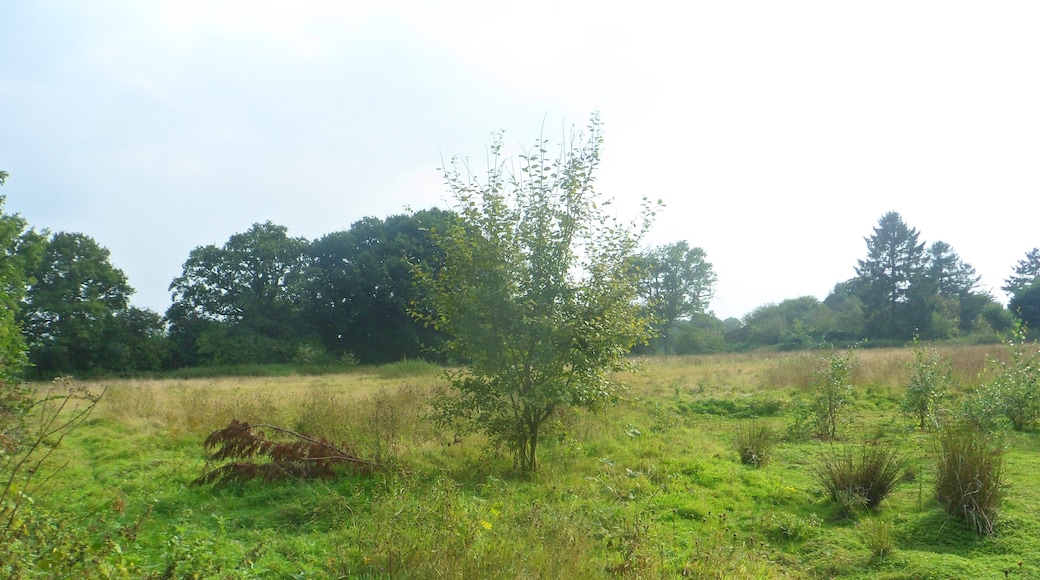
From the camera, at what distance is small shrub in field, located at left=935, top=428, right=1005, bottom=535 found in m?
5.68

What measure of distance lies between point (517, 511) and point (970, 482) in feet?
14.2

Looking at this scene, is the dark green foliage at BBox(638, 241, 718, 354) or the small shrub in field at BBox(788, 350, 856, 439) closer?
the small shrub in field at BBox(788, 350, 856, 439)

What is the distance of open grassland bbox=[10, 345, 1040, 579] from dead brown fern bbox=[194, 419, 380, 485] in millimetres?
152

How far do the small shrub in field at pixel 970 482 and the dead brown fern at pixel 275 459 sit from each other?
6.23m

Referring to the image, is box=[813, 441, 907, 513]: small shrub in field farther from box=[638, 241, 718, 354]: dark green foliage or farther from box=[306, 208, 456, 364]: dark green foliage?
box=[638, 241, 718, 354]: dark green foliage

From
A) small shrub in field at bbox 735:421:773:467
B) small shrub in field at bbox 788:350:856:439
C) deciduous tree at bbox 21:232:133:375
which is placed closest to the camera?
small shrub in field at bbox 735:421:773:467

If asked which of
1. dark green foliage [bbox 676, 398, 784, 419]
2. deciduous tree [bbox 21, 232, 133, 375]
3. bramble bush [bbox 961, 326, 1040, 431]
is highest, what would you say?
deciduous tree [bbox 21, 232, 133, 375]

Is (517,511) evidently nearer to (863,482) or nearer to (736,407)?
(863,482)

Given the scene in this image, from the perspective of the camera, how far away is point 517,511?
6.13 m

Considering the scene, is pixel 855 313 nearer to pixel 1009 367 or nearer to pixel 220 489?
pixel 1009 367

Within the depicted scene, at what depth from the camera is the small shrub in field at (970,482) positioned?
5.68 metres

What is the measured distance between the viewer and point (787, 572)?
5000mm

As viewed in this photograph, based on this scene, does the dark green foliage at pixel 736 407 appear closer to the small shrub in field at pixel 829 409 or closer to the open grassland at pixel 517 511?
the small shrub in field at pixel 829 409

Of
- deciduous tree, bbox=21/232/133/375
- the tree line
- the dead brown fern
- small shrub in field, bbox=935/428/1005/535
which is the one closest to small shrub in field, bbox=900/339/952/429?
small shrub in field, bbox=935/428/1005/535
